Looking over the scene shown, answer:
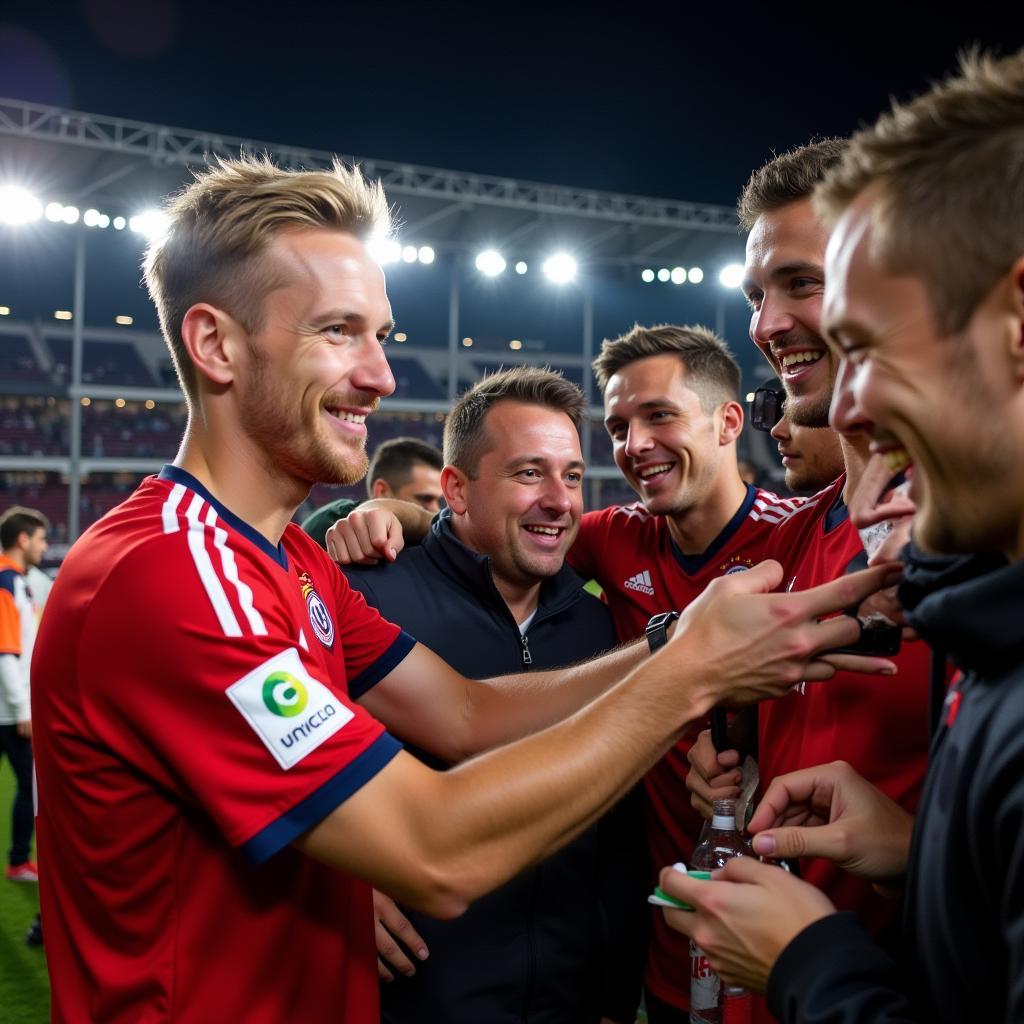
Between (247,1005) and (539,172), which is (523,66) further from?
(247,1005)

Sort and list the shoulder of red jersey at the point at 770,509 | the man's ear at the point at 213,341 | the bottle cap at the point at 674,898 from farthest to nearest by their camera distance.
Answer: the shoulder of red jersey at the point at 770,509, the man's ear at the point at 213,341, the bottle cap at the point at 674,898

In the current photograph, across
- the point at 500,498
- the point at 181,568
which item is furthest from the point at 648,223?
the point at 181,568

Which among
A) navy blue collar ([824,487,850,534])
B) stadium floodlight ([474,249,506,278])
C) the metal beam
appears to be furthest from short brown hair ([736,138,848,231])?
stadium floodlight ([474,249,506,278])

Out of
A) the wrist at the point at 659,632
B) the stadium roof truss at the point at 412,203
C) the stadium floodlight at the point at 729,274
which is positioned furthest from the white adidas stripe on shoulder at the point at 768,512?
the stadium floodlight at the point at 729,274

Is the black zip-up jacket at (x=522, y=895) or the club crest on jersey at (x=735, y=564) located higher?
the club crest on jersey at (x=735, y=564)

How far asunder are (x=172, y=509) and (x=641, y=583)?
195 cm

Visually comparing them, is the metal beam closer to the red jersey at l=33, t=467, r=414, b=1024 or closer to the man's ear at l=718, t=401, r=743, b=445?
the man's ear at l=718, t=401, r=743, b=445

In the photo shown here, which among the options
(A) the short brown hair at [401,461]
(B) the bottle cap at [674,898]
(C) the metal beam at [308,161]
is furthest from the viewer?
(C) the metal beam at [308,161]

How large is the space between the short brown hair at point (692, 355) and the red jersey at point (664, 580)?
1.40 ft

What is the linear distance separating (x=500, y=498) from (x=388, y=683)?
3.23 ft

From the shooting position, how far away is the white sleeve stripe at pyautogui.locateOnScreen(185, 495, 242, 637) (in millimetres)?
1565

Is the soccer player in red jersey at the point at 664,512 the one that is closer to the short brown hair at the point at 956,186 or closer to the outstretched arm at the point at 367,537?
the outstretched arm at the point at 367,537

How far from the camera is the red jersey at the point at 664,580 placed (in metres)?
2.89

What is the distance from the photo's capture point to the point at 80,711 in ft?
5.37
